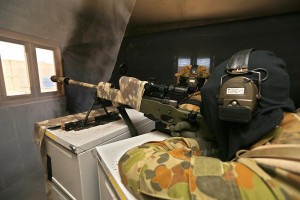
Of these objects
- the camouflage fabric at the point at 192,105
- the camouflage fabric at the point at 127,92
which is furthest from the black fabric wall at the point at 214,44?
the camouflage fabric at the point at 127,92

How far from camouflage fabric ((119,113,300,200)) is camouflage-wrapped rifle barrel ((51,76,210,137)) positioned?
373 mm

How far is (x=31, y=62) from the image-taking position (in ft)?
3.41

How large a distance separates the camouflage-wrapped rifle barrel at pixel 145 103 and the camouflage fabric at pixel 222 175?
37 cm

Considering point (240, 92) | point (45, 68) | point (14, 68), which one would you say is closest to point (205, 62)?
point (240, 92)

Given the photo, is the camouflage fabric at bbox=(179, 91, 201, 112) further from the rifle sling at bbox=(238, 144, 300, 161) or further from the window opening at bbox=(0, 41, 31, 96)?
the window opening at bbox=(0, 41, 31, 96)

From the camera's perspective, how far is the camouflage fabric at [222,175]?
0.27 m

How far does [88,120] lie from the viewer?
103 cm

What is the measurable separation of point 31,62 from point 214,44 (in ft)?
5.79

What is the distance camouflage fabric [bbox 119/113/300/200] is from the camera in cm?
27

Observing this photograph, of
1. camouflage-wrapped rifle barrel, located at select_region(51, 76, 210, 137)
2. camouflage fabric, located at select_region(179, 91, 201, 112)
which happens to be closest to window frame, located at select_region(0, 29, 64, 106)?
camouflage-wrapped rifle barrel, located at select_region(51, 76, 210, 137)

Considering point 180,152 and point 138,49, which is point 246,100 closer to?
point 180,152

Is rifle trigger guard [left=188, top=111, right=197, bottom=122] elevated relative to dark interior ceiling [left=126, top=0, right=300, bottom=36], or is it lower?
lower

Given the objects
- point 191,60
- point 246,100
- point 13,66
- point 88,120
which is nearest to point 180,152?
point 246,100

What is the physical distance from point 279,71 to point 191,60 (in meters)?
1.48
